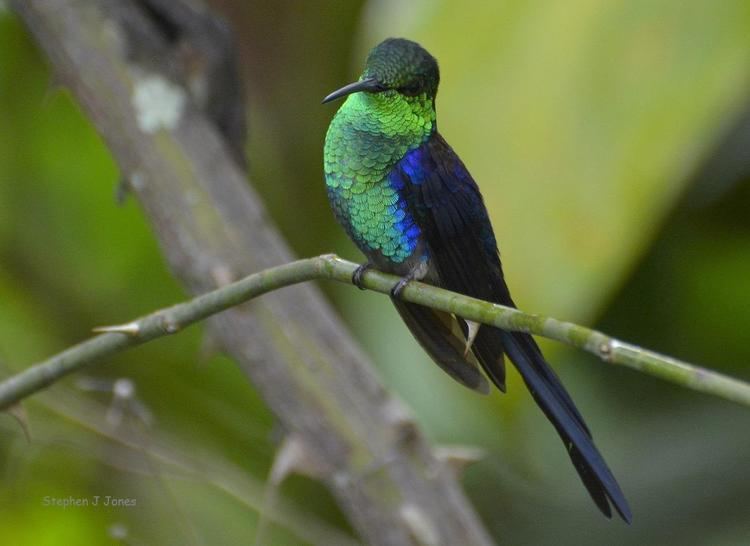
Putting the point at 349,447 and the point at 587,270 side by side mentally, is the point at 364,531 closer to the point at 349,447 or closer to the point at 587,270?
the point at 349,447

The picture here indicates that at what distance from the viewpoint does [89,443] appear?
8.00 ft

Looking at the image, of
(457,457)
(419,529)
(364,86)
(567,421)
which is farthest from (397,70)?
(419,529)

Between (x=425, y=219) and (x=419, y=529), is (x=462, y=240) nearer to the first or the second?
(x=425, y=219)

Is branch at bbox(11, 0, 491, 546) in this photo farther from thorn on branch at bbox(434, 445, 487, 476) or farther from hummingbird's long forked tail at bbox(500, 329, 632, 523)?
hummingbird's long forked tail at bbox(500, 329, 632, 523)

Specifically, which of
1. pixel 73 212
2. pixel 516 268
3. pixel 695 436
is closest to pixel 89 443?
pixel 73 212

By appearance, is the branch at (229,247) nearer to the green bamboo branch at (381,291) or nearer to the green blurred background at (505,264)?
the green blurred background at (505,264)

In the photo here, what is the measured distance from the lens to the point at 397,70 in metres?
1.22

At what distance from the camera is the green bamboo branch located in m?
0.71

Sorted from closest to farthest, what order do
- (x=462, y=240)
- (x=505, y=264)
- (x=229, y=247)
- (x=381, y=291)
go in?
(x=381, y=291) < (x=462, y=240) < (x=505, y=264) < (x=229, y=247)

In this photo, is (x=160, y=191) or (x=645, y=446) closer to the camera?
(x=160, y=191)

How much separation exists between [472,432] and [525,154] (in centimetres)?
92

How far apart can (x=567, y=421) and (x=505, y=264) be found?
52 centimetres

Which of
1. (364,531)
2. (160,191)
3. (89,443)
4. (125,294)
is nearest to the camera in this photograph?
(364,531)

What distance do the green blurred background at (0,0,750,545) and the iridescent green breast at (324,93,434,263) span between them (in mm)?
367
